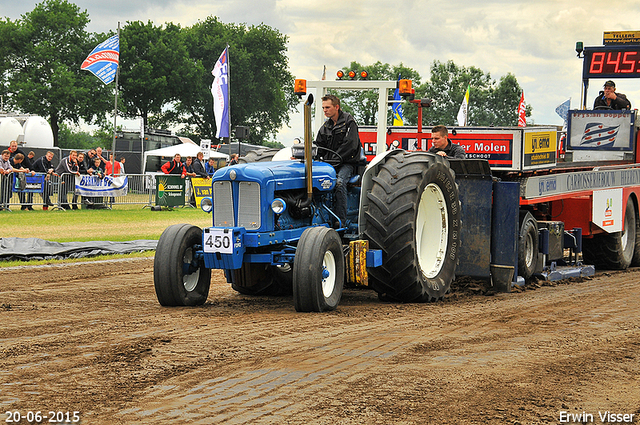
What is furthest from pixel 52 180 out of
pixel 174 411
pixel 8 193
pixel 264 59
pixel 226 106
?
pixel 264 59

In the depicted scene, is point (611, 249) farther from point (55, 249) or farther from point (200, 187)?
point (200, 187)

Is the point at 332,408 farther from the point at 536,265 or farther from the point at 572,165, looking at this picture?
the point at 572,165

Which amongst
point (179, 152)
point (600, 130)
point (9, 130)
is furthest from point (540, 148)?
point (179, 152)

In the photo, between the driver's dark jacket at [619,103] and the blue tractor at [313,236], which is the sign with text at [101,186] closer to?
the driver's dark jacket at [619,103]

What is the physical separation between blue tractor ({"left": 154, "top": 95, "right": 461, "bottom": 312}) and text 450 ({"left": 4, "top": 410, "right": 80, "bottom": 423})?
3.18 metres

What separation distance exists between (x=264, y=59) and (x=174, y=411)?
72055mm

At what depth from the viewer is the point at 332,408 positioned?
13.3 ft

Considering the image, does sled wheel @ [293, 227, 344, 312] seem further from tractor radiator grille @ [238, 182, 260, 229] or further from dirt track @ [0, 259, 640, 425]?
tractor radiator grille @ [238, 182, 260, 229]

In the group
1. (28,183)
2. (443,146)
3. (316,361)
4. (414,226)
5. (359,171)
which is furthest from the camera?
(28,183)

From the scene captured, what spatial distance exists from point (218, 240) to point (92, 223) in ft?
37.3

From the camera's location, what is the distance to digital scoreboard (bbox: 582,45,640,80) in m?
14.9

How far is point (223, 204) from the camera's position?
290 inches

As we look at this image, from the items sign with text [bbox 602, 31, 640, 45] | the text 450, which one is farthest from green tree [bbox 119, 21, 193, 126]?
the text 450

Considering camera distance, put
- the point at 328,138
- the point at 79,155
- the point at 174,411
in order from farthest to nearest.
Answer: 1. the point at 79,155
2. the point at 328,138
3. the point at 174,411
